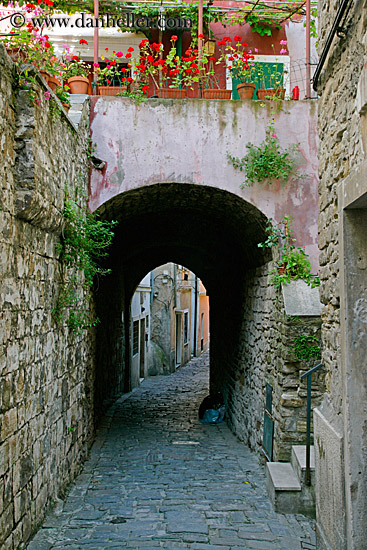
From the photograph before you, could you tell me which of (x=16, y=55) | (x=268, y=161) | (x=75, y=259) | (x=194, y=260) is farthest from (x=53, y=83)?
(x=194, y=260)

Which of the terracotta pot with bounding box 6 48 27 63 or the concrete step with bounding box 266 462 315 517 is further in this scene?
the concrete step with bounding box 266 462 315 517

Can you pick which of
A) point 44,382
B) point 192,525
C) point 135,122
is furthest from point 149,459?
point 135,122

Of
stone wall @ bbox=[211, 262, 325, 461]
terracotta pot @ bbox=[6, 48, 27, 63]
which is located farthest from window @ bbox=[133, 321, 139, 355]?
terracotta pot @ bbox=[6, 48, 27, 63]

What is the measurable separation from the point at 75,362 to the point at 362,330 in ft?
11.6

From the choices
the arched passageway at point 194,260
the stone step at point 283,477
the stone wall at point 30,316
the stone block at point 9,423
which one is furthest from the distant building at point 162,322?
the stone block at point 9,423

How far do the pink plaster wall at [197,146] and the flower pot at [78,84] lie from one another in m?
0.19

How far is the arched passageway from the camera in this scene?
7000 millimetres

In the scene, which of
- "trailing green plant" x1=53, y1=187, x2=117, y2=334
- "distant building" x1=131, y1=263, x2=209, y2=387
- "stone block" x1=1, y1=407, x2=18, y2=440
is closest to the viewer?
"stone block" x1=1, y1=407, x2=18, y2=440

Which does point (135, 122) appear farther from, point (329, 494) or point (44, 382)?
point (329, 494)

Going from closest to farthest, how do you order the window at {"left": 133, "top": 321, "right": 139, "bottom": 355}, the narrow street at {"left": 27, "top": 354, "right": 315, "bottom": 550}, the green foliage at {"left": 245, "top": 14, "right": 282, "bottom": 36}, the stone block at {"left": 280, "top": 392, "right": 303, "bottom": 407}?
1. the narrow street at {"left": 27, "top": 354, "right": 315, "bottom": 550}
2. the stone block at {"left": 280, "top": 392, "right": 303, "bottom": 407}
3. the green foliage at {"left": 245, "top": 14, "right": 282, "bottom": 36}
4. the window at {"left": 133, "top": 321, "right": 139, "bottom": 355}

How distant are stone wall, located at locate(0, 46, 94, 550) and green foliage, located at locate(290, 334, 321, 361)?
2.44 m

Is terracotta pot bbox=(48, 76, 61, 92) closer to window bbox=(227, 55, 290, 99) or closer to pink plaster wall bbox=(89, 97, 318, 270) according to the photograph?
pink plaster wall bbox=(89, 97, 318, 270)

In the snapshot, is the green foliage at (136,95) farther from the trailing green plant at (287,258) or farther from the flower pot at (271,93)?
the trailing green plant at (287,258)

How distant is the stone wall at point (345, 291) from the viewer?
9.27 feet
